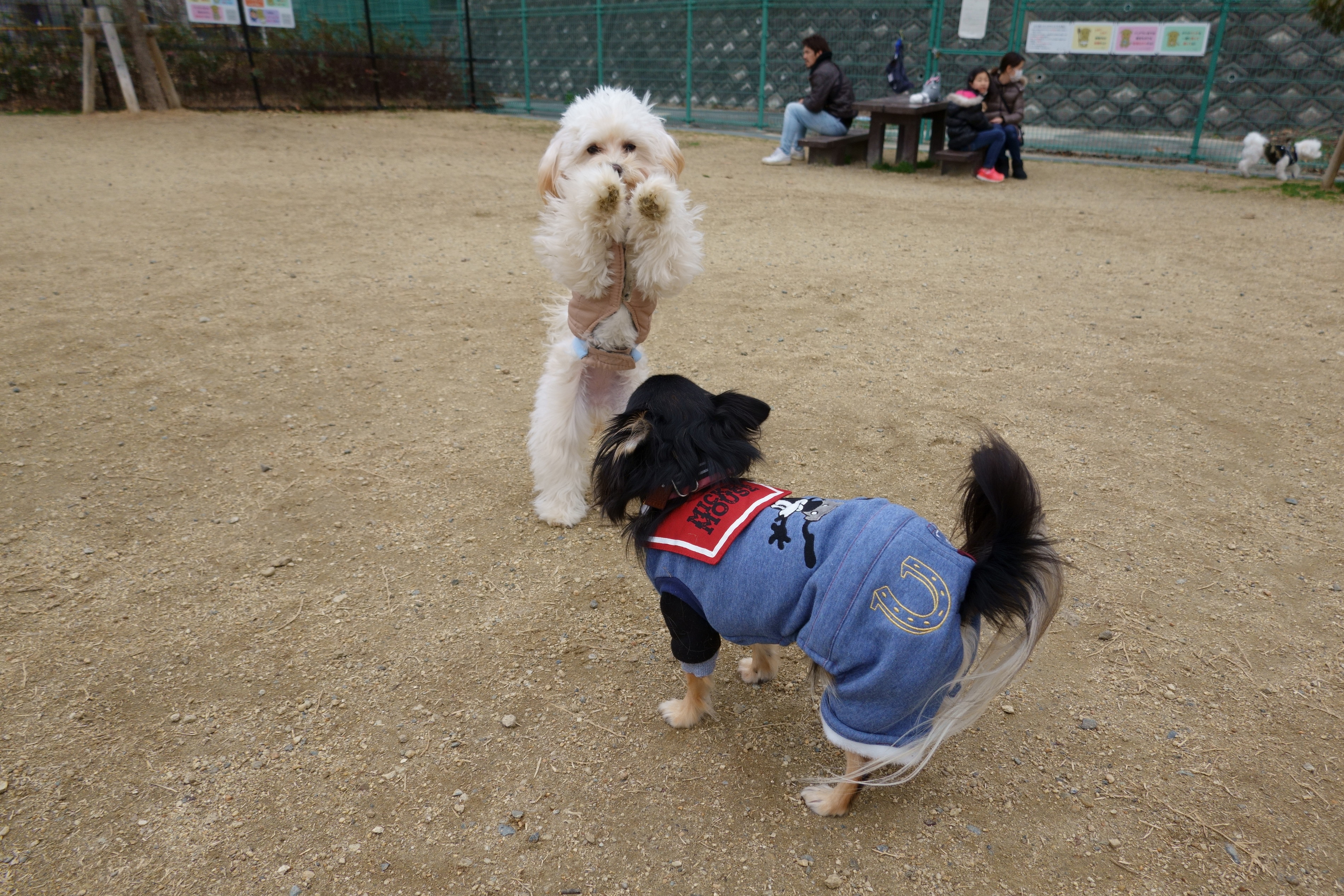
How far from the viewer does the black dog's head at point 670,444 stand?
1938 mm

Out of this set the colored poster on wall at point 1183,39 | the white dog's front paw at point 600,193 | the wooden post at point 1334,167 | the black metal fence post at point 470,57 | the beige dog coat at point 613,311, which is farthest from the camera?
the black metal fence post at point 470,57

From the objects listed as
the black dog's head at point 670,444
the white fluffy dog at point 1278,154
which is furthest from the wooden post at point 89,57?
the white fluffy dog at point 1278,154

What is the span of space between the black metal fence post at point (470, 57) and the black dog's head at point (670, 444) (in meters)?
17.0

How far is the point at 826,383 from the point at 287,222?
18.3ft

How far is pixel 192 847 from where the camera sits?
184cm

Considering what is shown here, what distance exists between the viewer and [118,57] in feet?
39.7

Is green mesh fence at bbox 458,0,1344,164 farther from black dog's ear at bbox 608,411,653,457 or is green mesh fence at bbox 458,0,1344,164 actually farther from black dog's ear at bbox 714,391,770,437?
black dog's ear at bbox 608,411,653,457

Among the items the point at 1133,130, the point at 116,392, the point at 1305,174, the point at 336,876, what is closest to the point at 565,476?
the point at 336,876

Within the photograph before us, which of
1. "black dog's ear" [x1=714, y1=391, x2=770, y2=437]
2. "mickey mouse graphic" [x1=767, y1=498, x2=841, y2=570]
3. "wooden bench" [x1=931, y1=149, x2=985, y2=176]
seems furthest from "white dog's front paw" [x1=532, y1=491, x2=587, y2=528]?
"wooden bench" [x1=931, y1=149, x2=985, y2=176]

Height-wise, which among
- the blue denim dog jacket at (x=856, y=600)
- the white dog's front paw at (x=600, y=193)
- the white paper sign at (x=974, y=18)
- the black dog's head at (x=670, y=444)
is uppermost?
the white paper sign at (x=974, y=18)

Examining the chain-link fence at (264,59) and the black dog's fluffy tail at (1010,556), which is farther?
the chain-link fence at (264,59)

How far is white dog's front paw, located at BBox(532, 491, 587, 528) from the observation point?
3.21 meters

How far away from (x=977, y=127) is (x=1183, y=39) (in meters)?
3.59

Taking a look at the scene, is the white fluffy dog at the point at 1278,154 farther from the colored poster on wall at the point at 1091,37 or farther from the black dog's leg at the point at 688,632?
the black dog's leg at the point at 688,632
